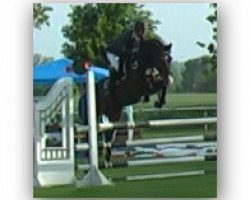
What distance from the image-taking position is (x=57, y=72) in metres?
13.1

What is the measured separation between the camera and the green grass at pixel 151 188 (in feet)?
42.8

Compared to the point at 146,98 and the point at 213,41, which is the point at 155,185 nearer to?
the point at 146,98

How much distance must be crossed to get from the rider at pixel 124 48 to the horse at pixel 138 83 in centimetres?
3

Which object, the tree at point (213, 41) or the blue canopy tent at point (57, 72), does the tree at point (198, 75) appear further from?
the blue canopy tent at point (57, 72)

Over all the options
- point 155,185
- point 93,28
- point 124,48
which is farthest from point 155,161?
point 93,28

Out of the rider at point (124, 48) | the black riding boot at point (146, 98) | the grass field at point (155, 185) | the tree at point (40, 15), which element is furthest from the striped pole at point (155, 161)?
the tree at point (40, 15)

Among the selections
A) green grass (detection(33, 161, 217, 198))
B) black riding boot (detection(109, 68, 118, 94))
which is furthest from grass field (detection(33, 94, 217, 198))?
black riding boot (detection(109, 68, 118, 94))

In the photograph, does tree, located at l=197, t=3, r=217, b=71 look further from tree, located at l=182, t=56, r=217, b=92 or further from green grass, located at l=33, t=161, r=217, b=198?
green grass, located at l=33, t=161, r=217, b=198

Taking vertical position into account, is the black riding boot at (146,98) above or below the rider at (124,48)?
below

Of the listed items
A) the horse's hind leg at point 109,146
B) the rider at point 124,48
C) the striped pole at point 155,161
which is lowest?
the striped pole at point 155,161
